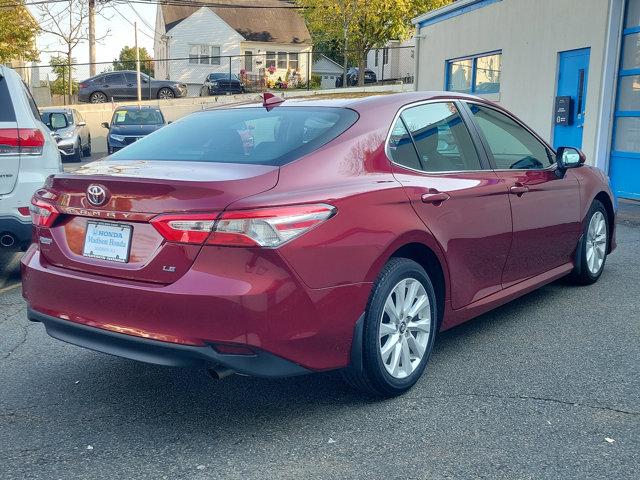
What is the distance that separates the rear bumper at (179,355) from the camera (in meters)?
2.95

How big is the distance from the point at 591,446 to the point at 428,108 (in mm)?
2092

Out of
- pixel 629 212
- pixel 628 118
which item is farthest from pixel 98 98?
pixel 629 212

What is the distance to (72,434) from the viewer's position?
3240mm

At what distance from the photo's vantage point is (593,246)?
5.79 metres

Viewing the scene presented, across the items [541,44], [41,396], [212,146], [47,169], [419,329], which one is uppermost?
[541,44]

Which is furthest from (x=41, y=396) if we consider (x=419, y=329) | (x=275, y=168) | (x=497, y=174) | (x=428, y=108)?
(x=497, y=174)

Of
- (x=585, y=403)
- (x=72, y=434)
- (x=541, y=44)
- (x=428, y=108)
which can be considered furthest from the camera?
(x=541, y=44)

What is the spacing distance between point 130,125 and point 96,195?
61.1 ft

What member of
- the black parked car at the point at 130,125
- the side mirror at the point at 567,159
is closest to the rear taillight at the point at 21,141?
the side mirror at the point at 567,159

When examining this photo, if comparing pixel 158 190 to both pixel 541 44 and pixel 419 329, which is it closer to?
pixel 419 329

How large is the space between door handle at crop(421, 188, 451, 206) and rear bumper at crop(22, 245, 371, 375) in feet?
2.39

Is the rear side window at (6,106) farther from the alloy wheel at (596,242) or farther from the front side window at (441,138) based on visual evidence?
the alloy wheel at (596,242)

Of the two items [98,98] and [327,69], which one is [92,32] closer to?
[98,98]

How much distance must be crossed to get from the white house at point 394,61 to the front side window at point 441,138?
34.1 m
